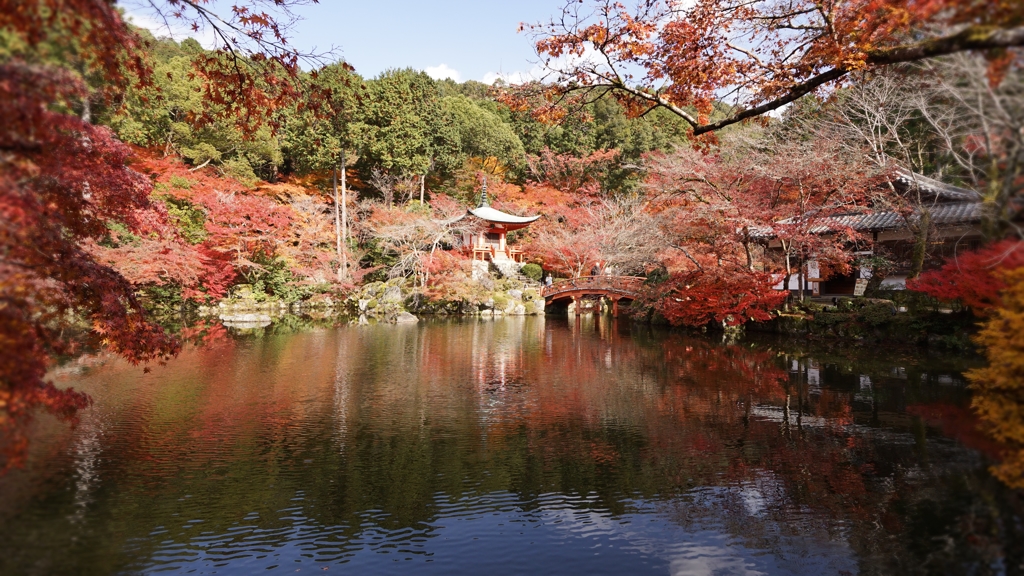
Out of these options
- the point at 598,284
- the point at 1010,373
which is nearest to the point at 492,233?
the point at 598,284

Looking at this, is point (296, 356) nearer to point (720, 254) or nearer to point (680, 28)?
point (680, 28)

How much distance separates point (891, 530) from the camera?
4.50m

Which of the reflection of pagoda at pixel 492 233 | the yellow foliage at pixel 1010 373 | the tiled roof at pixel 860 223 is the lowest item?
the yellow foliage at pixel 1010 373

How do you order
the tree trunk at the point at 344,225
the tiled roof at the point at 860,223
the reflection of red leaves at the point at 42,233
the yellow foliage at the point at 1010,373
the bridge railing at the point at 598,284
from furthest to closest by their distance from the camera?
the tree trunk at the point at 344,225 < the bridge railing at the point at 598,284 < the tiled roof at the point at 860,223 < the yellow foliage at the point at 1010,373 < the reflection of red leaves at the point at 42,233

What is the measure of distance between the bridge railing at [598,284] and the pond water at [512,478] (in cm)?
1112

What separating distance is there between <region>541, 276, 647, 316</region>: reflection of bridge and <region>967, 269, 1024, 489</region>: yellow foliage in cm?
1735

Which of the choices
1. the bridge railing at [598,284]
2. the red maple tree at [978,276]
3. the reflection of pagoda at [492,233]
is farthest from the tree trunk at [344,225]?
the red maple tree at [978,276]

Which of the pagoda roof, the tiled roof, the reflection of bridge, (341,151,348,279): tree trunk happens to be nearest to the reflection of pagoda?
the pagoda roof

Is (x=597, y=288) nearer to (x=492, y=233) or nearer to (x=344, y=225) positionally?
(x=492, y=233)

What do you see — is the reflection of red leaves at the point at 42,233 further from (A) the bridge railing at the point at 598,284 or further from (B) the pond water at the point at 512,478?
(A) the bridge railing at the point at 598,284

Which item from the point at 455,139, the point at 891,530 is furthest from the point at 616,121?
the point at 891,530

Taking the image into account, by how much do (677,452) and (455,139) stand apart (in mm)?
23619

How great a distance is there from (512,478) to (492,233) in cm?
2158

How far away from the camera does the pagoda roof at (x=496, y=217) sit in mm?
25359
